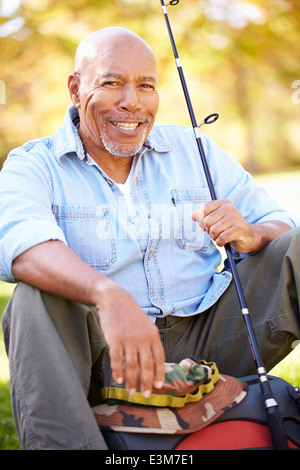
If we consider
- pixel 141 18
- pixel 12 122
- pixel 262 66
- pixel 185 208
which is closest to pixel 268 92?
pixel 262 66

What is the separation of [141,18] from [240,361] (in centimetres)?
1405

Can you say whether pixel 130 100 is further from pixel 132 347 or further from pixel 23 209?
pixel 132 347

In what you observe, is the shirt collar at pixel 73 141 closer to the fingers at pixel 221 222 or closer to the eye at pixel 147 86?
the eye at pixel 147 86

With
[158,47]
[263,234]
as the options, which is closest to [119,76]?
[263,234]

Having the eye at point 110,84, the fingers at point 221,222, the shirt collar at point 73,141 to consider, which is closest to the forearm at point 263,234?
the fingers at point 221,222

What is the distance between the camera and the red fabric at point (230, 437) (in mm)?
2191

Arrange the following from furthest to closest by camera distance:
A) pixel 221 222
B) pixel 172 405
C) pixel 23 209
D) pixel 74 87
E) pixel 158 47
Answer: pixel 158 47
pixel 74 87
pixel 221 222
pixel 23 209
pixel 172 405

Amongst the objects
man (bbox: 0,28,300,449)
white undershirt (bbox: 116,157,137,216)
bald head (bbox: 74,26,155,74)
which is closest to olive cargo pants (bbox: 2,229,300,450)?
man (bbox: 0,28,300,449)

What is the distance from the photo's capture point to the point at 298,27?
15930 millimetres

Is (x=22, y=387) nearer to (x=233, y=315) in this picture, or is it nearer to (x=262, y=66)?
(x=233, y=315)

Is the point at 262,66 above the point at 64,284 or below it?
above

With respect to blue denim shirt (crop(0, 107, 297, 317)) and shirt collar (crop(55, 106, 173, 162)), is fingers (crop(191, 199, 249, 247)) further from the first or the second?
Answer: shirt collar (crop(55, 106, 173, 162))

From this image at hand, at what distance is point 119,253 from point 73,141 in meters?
0.63

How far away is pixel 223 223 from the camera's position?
8.90 feet
